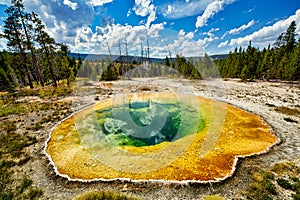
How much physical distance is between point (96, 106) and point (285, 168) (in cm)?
1949

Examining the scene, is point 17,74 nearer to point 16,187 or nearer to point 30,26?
point 30,26

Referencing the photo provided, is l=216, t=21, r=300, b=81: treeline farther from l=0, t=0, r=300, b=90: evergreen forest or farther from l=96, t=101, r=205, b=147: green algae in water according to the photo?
l=96, t=101, r=205, b=147: green algae in water

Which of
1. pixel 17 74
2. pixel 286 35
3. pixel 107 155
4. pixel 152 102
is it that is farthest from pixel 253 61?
pixel 17 74

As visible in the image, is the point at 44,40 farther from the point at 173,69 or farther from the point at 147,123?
the point at 173,69

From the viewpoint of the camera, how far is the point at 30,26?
26719 millimetres

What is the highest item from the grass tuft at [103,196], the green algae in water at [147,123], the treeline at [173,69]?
the treeline at [173,69]

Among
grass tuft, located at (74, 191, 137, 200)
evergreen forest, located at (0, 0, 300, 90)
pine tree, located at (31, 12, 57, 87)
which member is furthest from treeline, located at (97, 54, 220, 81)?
grass tuft, located at (74, 191, 137, 200)

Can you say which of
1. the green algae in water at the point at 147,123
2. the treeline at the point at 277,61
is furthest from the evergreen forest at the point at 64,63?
the green algae in water at the point at 147,123

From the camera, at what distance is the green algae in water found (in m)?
13.0

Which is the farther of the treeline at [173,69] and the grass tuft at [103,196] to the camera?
the treeline at [173,69]

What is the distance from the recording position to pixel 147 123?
17.3 meters

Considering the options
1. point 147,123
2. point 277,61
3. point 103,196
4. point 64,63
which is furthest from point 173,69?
point 103,196

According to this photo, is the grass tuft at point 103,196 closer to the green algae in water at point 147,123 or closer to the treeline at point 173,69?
the green algae in water at point 147,123

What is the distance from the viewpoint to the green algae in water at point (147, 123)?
42.7 feet
